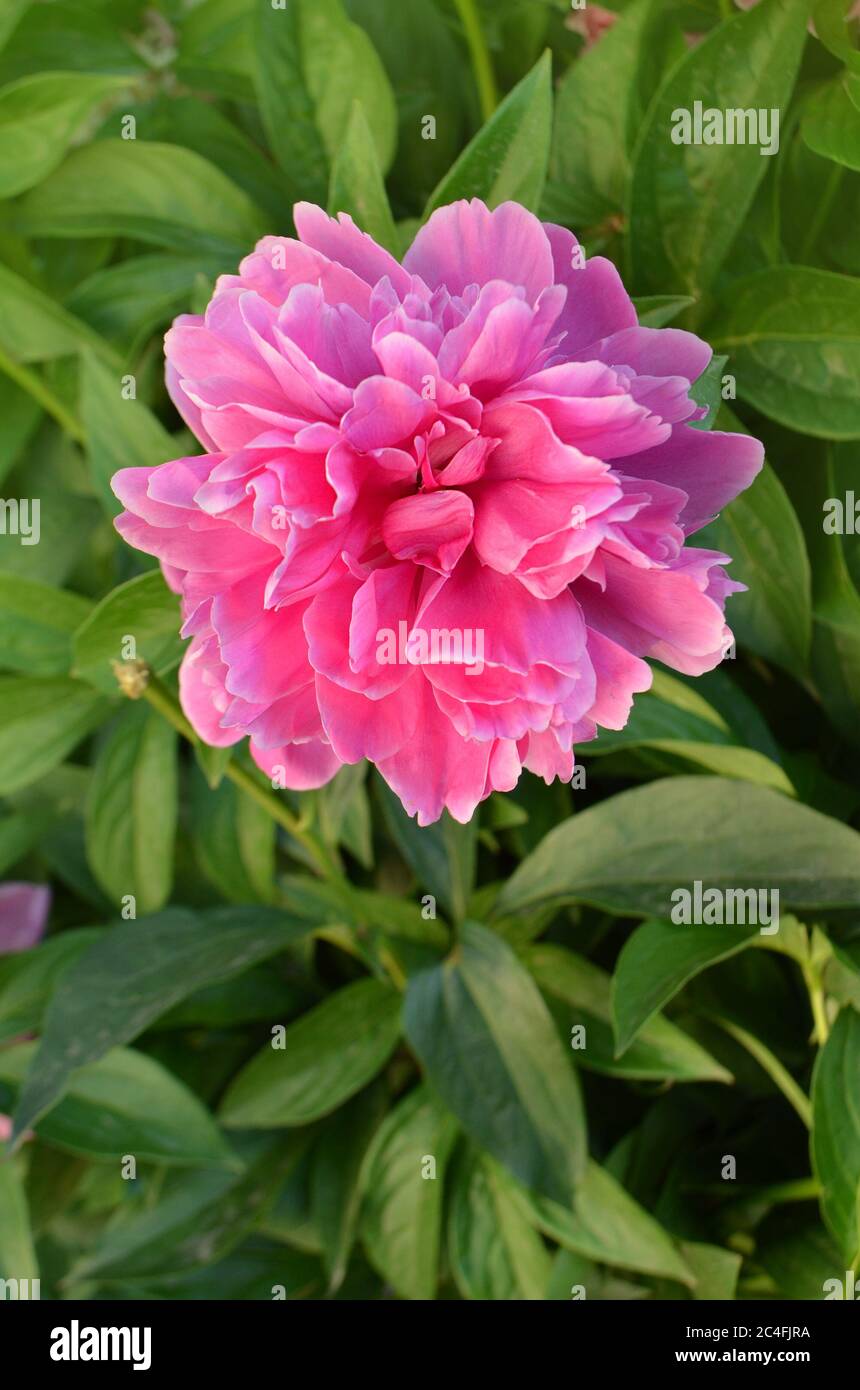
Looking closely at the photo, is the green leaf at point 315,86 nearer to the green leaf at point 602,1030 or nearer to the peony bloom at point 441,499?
the peony bloom at point 441,499

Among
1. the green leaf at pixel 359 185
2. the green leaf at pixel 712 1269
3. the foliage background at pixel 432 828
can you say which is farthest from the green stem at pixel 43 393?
the green leaf at pixel 712 1269

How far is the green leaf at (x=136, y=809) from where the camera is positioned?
0.61m

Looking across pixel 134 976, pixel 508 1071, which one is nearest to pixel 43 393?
pixel 134 976

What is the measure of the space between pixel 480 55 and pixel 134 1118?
541mm

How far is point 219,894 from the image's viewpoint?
0.68 meters

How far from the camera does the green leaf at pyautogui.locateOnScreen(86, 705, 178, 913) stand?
608 millimetres

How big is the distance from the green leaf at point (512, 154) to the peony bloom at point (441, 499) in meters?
0.06

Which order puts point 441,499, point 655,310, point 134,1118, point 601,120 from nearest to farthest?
point 441,499, point 655,310, point 601,120, point 134,1118

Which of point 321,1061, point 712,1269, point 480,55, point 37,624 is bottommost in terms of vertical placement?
point 712,1269

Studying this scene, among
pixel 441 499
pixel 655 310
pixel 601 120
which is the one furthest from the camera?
pixel 601 120

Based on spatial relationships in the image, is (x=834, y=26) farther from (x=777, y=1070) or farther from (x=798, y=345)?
(x=777, y=1070)

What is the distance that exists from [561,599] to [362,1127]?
1.44 feet

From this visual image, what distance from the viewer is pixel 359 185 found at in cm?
40
